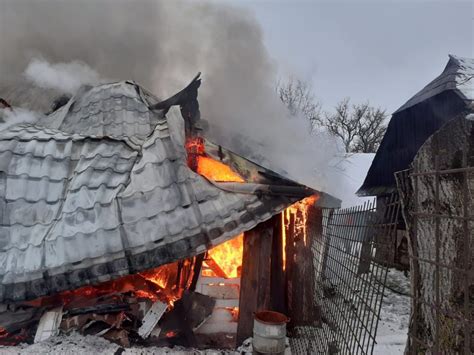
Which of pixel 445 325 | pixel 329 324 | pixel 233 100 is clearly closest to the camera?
pixel 445 325

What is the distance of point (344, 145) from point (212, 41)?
89.3 ft

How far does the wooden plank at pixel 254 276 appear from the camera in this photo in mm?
6086

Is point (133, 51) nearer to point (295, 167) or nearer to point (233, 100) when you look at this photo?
point (233, 100)

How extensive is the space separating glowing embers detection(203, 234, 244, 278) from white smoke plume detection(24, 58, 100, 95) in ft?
21.8

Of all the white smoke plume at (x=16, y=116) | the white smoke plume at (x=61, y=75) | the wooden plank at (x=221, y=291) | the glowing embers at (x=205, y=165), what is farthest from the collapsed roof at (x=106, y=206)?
the white smoke plume at (x=61, y=75)

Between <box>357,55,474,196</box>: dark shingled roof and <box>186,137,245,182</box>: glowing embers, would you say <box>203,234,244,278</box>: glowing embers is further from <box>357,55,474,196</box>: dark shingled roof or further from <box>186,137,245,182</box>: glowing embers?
<box>357,55,474,196</box>: dark shingled roof

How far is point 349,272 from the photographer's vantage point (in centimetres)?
361

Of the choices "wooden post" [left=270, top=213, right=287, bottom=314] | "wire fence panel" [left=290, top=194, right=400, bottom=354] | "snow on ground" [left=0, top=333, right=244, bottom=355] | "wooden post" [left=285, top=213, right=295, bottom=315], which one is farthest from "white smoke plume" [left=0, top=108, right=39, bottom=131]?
"wire fence panel" [left=290, top=194, right=400, bottom=354]

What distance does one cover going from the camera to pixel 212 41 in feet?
47.8

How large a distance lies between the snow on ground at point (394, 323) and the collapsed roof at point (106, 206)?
2.90 meters

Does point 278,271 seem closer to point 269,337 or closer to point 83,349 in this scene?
point 269,337

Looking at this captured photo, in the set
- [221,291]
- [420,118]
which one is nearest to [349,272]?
[221,291]

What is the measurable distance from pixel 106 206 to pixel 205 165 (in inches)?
79.1

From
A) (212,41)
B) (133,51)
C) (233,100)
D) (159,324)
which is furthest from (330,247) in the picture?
(212,41)
